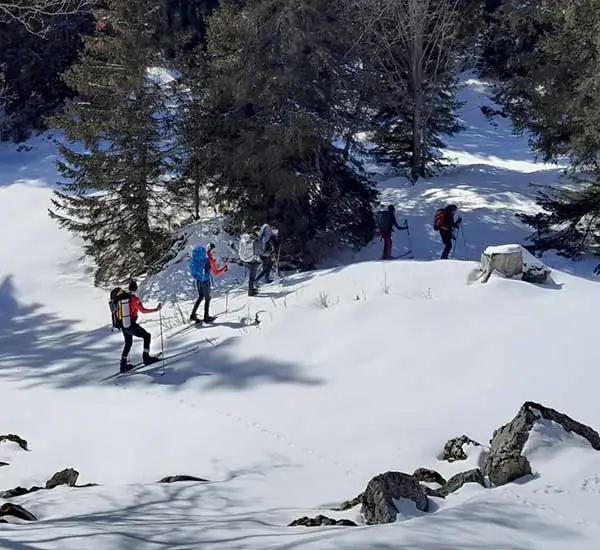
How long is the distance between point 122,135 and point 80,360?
664cm

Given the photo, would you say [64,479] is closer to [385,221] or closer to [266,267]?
[266,267]

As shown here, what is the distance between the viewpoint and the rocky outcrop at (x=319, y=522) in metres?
5.72

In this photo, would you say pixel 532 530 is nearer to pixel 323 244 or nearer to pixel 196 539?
pixel 196 539

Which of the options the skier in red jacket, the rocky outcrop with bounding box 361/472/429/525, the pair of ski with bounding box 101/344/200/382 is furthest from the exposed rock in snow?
the rocky outcrop with bounding box 361/472/429/525

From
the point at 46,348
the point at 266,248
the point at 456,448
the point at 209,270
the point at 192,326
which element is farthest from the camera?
the point at 266,248

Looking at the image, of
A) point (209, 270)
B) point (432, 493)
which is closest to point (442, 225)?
point (209, 270)

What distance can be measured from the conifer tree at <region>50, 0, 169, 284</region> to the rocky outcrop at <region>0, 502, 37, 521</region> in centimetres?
1266

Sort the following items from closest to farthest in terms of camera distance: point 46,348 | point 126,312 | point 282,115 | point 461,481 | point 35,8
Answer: point 461,481, point 35,8, point 126,312, point 46,348, point 282,115

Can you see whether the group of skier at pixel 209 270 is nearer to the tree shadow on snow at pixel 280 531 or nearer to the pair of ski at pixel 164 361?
the pair of ski at pixel 164 361

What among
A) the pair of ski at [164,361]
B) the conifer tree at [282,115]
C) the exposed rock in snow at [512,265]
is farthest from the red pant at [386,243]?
the pair of ski at [164,361]

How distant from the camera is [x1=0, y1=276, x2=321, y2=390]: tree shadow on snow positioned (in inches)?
458

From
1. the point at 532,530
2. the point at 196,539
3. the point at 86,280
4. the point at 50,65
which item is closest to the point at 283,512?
the point at 196,539

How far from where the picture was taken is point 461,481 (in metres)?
6.73

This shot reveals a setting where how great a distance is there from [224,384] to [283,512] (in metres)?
5.06
